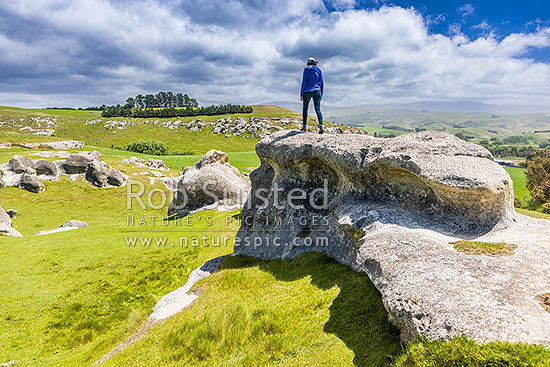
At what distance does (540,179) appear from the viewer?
4203 cm

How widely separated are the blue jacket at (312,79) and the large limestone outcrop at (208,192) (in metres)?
23.5

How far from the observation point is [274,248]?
→ 20.6 meters

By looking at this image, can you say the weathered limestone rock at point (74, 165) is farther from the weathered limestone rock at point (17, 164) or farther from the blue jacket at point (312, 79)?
the blue jacket at point (312, 79)

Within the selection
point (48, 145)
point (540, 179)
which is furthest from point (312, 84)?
point (48, 145)

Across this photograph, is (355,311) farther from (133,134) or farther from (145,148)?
(133,134)

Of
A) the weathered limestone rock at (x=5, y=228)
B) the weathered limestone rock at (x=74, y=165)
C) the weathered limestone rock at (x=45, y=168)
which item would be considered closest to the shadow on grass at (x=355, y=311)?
the weathered limestone rock at (x=5, y=228)

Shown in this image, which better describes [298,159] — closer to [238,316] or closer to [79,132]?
[238,316]

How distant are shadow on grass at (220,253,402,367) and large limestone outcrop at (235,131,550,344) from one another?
685 mm

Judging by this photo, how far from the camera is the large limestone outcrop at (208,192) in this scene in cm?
4012

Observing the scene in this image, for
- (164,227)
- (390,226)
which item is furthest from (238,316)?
(164,227)

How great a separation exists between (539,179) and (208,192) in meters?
50.8

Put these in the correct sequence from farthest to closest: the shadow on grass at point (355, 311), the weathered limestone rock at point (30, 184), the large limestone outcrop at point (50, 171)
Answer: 1. the large limestone outcrop at point (50, 171)
2. the weathered limestone rock at point (30, 184)
3. the shadow on grass at point (355, 311)

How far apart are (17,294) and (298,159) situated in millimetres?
20767

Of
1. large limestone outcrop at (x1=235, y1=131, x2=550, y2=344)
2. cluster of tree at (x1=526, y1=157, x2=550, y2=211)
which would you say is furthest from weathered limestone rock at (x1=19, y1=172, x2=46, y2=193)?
cluster of tree at (x1=526, y1=157, x2=550, y2=211)
